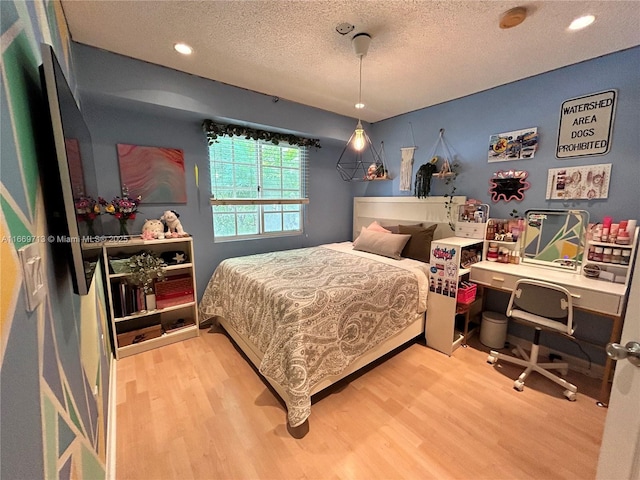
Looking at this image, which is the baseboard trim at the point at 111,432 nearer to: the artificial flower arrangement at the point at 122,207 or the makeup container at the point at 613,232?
the artificial flower arrangement at the point at 122,207

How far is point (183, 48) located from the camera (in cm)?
201

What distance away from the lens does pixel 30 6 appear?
2.60 ft

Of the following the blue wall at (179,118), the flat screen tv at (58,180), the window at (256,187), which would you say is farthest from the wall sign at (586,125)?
the flat screen tv at (58,180)

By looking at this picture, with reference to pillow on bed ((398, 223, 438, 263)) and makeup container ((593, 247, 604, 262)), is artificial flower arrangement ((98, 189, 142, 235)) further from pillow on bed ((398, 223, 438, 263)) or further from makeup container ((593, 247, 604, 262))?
makeup container ((593, 247, 604, 262))

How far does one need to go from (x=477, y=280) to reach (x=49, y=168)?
2930 millimetres

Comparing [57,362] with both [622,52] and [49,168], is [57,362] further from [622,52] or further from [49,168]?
[622,52]

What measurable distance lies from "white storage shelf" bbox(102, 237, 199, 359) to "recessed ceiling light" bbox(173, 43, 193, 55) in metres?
1.53

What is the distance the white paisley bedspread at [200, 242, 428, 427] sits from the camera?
169 centimetres

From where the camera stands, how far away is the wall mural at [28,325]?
463 mm

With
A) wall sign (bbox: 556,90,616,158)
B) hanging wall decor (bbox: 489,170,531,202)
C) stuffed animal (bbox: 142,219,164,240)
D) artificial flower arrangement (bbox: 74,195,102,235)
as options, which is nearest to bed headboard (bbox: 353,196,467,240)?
hanging wall decor (bbox: 489,170,531,202)

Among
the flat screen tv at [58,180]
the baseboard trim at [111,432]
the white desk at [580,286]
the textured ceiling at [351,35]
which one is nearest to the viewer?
the flat screen tv at [58,180]

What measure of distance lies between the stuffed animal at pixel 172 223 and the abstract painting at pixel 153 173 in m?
0.19

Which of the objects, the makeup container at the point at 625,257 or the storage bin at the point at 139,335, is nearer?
the makeup container at the point at 625,257

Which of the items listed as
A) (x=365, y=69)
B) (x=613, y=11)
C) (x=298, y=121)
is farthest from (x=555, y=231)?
(x=298, y=121)
